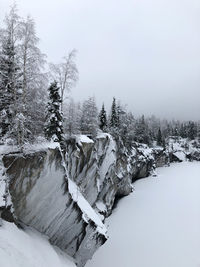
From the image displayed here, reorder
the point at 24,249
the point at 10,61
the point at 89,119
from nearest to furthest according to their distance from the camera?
the point at 24,249
the point at 10,61
the point at 89,119

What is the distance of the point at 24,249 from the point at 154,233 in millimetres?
13452

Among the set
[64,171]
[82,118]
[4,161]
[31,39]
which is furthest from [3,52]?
[82,118]

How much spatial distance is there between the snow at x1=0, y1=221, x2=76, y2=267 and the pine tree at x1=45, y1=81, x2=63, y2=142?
7563 mm

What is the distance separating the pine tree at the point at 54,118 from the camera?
13953mm

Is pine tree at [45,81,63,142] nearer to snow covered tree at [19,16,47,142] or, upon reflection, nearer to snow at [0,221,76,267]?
snow covered tree at [19,16,47,142]

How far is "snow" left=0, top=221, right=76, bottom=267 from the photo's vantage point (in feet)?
17.5

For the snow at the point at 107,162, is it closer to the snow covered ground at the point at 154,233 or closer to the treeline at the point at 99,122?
the treeline at the point at 99,122

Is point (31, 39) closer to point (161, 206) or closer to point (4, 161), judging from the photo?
point (4, 161)

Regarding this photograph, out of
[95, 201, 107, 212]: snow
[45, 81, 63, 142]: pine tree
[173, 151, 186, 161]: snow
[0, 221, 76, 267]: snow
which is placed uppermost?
[45, 81, 63, 142]: pine tree

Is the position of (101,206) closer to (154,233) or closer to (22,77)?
(154,233)

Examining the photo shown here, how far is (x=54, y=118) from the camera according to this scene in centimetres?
1413

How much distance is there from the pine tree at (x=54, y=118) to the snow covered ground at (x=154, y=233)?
33.5 feet

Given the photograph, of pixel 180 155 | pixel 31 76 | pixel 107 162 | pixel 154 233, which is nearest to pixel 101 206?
pixel 107 162

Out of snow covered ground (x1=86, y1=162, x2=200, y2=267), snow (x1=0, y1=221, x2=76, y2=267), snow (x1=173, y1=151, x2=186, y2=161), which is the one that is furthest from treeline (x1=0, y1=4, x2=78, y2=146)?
snow (x1=173, y1=151, x2=186, y2=161)
